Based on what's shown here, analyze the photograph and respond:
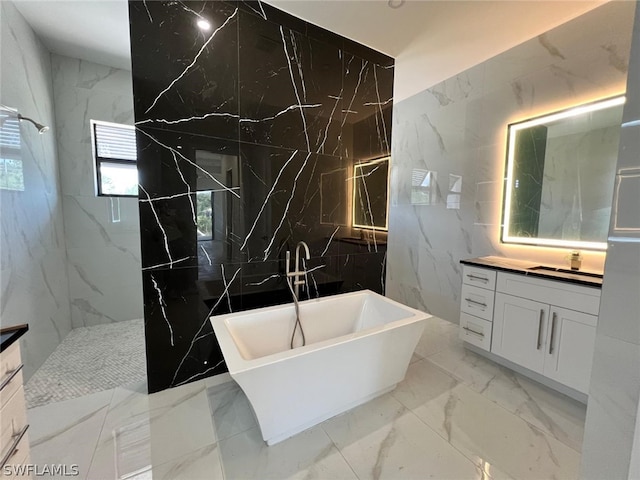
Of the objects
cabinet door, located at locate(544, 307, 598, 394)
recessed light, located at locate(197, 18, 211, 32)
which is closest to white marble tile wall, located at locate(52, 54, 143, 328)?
recessed light, located at locate(197, 18, 211, 32)

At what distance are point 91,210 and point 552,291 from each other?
460 centimetres

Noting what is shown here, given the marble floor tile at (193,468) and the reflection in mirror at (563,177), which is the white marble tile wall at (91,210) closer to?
the marble floor tile at (193,468)

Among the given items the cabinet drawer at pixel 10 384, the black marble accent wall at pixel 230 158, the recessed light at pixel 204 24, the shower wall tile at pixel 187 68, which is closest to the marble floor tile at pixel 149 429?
the black marble accent wall at pixel 230 158

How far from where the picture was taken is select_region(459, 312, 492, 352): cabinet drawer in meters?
2.39

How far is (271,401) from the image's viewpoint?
55.2 inches

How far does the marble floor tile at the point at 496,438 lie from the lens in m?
1.38

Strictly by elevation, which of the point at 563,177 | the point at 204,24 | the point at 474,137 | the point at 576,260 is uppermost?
the point at 204,24

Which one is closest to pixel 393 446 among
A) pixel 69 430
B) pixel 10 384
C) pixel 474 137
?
pixel 10 384

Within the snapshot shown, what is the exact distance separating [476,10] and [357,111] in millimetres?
1172

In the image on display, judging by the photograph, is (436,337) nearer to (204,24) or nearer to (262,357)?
(262,357)

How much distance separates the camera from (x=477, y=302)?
8.09 ft

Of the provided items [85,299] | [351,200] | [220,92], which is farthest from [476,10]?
[85,299]

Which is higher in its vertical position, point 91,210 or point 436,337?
point 91,210

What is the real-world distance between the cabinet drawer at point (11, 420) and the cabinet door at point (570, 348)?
305cm
